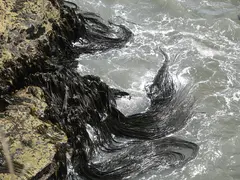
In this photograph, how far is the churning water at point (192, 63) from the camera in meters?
4.94

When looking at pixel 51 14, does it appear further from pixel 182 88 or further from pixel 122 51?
pixel 182 88

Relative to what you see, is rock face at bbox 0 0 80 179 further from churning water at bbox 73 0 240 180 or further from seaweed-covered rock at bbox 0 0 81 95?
churning water at bbox 73 0 240 180

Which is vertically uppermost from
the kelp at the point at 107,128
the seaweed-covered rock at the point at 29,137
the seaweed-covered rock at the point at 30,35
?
the seaweed-covered rock at the point at 30,35

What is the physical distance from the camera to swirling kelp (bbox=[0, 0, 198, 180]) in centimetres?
444

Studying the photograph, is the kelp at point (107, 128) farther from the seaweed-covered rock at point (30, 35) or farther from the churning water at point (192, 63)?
the seaweed-covered rock at point (30, 35)

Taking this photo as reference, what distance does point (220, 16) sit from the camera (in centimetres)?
795

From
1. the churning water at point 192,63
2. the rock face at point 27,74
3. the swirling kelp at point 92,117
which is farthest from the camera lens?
the churning water at point 192,63

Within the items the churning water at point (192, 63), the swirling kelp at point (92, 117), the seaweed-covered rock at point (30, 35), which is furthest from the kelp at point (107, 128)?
the seaweed-covered rock at point (30, 35)

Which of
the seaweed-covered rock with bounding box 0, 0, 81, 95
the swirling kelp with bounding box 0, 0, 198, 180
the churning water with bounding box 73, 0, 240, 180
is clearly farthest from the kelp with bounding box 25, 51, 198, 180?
the seaweed-covered rock with bounding box 0, 0, 81, 95

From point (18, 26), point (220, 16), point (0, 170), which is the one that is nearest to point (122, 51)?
point (18, 26)

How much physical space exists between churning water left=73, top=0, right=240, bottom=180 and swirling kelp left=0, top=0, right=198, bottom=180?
0.21 meters

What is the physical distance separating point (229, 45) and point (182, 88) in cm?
198

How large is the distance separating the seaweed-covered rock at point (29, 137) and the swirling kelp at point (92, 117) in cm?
3

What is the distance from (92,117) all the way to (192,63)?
2.72 m
